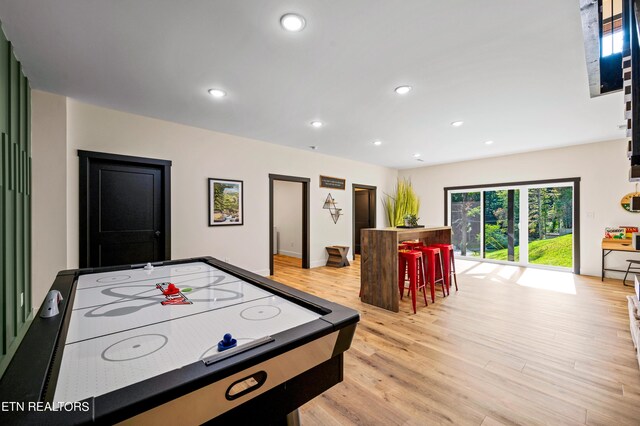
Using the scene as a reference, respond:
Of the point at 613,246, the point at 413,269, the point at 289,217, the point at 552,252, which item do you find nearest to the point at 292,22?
the point at 413,269

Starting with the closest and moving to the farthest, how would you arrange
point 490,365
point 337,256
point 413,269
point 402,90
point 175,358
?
point 175,358 < point 490,365 < point 402,90 < point 413,269 < point 337,256

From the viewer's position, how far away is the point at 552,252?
5.62 metres

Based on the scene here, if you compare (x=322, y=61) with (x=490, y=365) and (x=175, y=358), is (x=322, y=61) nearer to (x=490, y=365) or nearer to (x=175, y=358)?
(x=175, y=358)

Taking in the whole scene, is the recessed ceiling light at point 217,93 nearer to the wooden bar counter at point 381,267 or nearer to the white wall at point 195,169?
the white wall at point 195,169

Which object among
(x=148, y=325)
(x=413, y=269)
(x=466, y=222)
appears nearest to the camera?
(x=148, y=325)

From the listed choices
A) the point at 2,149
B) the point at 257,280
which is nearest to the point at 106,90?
the point at 2,149

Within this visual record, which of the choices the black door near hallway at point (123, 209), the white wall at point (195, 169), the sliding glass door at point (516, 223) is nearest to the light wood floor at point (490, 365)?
the sliding glass door at point (516, 223)

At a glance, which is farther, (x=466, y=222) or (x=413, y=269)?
(x=466, y=222)

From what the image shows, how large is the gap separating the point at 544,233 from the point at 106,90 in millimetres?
7720

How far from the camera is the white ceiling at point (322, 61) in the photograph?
5.85 feet

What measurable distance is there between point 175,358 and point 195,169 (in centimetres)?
378

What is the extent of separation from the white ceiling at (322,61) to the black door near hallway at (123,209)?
75cm

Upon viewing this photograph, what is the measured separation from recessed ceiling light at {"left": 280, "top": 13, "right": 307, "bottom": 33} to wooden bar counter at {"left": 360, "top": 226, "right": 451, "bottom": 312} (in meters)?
2.30

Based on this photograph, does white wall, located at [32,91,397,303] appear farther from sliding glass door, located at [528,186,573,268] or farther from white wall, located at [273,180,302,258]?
sliding glass door, located at [528,186,573,268]
